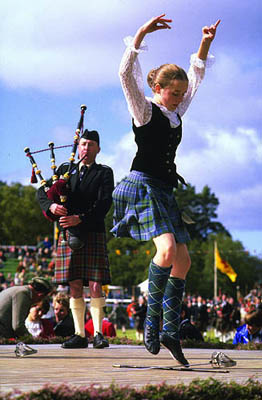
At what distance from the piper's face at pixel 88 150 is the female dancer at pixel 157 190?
5.86 feet

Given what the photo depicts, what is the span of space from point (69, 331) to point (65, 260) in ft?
6.61

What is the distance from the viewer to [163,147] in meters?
4.32

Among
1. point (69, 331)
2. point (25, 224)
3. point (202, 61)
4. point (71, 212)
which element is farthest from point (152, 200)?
point (25, 224)

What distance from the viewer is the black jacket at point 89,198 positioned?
19.5 ft

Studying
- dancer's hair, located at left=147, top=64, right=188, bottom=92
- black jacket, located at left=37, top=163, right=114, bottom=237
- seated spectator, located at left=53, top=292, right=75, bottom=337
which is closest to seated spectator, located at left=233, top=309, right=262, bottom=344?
seated spectator, located at left=53, top=292, right=75, bottom=337

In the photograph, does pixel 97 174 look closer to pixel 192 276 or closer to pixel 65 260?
pixel 65 260

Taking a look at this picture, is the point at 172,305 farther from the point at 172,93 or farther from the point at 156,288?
the point at 172,93

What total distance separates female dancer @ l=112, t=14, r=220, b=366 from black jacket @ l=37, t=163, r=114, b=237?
1.58 metres

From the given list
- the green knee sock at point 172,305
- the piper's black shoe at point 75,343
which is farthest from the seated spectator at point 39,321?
the green knee sock at point 172,305

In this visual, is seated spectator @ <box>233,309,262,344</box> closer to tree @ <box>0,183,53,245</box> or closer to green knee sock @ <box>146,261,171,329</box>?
green knee sock @ <box>146,261,171,329</box>

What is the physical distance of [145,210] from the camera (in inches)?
164

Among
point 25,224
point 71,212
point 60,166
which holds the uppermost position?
point 25,224

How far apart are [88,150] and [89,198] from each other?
0.46 meters

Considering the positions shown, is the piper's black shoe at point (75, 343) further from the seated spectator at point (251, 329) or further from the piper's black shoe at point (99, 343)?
the seated spectator at point (251, 329)
